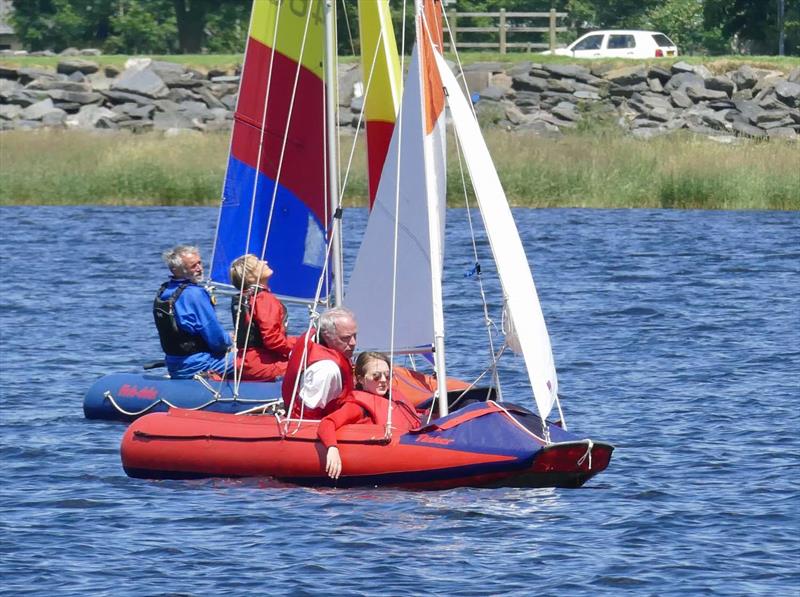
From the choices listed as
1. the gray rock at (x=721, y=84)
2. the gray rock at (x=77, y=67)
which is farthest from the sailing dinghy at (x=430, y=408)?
the gray rock at (x=77, y=67)

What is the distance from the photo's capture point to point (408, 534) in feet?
34.1

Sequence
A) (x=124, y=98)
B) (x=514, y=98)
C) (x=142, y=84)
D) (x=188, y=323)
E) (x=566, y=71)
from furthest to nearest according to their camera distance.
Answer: (x=142, y=84)
(x=566, y=71)
(x=124, y=98)
(x=514, y=98)
(x=188, y=323)

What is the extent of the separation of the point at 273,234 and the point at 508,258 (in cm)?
429

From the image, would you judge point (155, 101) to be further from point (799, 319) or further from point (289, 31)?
point (289, 31)

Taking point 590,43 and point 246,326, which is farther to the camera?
point 590,43

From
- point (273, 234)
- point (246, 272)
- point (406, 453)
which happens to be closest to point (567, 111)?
point (273, 234)

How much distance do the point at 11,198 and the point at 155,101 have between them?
9.26m

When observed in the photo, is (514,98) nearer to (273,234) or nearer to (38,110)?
(38,110)

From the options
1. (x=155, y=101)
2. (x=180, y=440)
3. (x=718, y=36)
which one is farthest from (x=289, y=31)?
(x=718, y=36)

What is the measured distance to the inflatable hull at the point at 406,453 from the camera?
36.6ft

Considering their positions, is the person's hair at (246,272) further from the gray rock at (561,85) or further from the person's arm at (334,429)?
the gray rock at (561,85)

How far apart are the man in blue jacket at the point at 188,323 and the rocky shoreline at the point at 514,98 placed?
2600 cm

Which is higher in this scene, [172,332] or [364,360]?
[364,360]

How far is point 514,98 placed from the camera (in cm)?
4319
